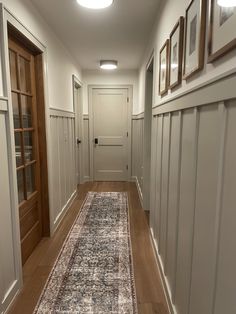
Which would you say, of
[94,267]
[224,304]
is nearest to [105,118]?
[94,267]

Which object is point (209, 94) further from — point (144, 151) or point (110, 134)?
point (110, 134)

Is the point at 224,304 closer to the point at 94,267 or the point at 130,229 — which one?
the point at 94,267

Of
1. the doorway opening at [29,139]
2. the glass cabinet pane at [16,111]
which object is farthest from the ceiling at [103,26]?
the glass cabinet pane at [16,111]

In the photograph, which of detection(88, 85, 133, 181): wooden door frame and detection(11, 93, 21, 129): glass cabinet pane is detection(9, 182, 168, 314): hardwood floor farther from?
detection(88, 85, 133, 181): wooden door frame

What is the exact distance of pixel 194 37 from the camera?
1.19m

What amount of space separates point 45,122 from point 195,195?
186 centimetres

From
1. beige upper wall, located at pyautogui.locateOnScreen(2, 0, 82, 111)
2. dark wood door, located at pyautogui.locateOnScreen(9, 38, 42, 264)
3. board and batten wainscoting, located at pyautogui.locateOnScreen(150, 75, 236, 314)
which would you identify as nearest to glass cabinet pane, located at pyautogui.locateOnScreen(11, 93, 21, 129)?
dark wood door, located at pyautogui.locateOnScreen(9, 38, 42, 264)

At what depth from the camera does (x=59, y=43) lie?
309cm

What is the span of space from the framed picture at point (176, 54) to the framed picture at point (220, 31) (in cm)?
50

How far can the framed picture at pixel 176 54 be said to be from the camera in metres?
1.44

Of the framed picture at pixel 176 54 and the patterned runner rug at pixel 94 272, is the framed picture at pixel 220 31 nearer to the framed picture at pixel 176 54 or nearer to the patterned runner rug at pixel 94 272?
the framed picture at pixel 176 54

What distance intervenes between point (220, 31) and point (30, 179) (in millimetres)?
2095

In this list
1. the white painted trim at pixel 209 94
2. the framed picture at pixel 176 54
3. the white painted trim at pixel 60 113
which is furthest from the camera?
the white painted trim at pixel 60 113

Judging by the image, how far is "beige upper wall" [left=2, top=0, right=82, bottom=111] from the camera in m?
1.95
